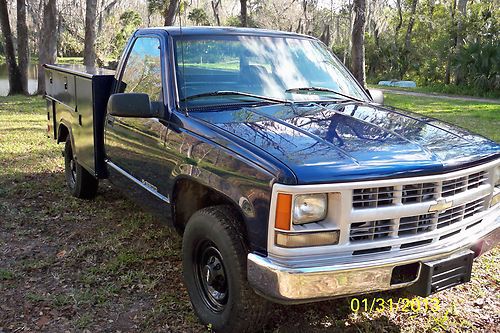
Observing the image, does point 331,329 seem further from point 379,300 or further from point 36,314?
point 36,314

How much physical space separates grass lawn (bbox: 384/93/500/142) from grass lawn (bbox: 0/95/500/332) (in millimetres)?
7170

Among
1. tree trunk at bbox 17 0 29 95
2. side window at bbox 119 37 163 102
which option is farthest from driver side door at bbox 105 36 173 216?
tree trunk at bbox 17 0 29 95

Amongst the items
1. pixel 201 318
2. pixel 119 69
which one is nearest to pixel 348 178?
pixel 201 318

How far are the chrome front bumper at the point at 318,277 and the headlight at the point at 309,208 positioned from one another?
0.74ft

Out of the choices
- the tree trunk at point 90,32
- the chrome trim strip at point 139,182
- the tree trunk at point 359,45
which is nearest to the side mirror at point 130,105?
the chrome trim strip at point 139,182

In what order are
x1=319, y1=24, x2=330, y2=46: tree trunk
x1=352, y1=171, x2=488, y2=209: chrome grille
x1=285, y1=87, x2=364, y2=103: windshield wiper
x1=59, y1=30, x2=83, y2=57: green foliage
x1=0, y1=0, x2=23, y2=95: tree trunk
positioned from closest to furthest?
x1=352, y1=171, x2=488, y2=209: chrome grille
x1=285, y1=87, x2=364, y2=103: windshield wiper
x1=0, y1=0, x2=23, y2=95: tree trunk
x1=59, y1=30, x2=83, y2=57: green foliage
x1=319, y1=24, x2=330, y2=46: tree trunk

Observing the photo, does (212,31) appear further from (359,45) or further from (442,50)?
(442,50)

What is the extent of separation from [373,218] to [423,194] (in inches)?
14.8

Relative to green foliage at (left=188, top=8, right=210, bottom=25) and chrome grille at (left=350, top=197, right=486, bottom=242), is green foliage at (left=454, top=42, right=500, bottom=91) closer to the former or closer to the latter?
chrome grille at (left=350, top=197, right=486, bottom=242)

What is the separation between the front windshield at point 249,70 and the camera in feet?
13.0

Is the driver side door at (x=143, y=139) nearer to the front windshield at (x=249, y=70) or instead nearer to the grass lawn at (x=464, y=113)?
the front windshield at (x=249, y=70)

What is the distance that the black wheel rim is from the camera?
3.29 metres

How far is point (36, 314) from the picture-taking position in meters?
3.67

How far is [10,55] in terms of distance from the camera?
742 inches
